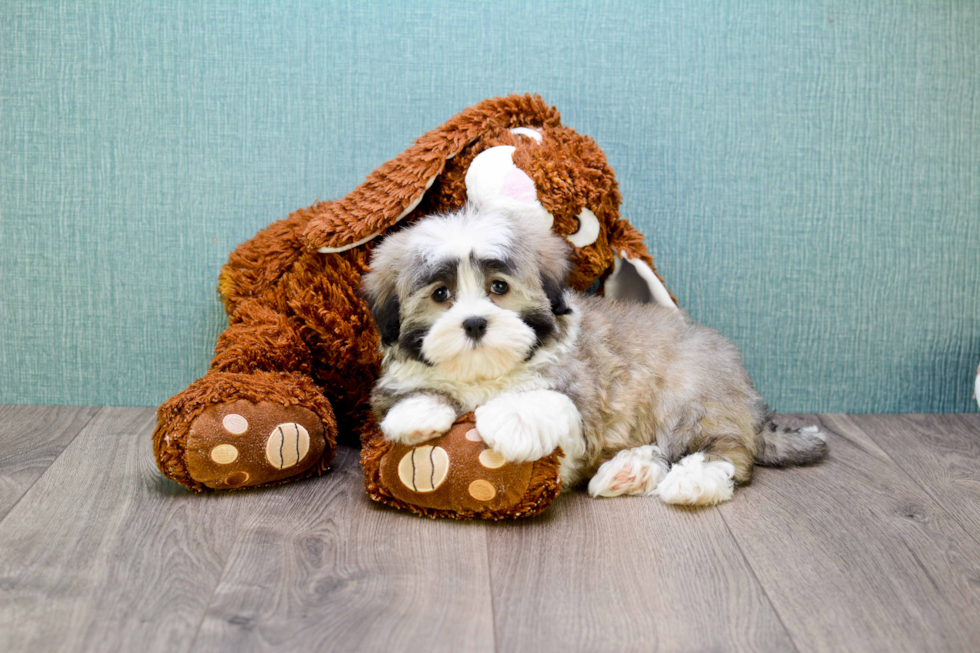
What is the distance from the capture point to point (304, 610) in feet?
4.68

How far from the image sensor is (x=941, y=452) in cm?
234

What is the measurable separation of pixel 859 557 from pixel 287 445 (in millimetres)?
1226

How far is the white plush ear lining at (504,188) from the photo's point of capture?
1961mm

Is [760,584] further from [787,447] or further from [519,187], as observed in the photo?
[519,187]

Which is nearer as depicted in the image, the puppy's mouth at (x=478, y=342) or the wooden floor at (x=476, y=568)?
the wooden floor at (x=476, y=568)

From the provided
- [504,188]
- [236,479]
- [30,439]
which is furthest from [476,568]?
[30,439]

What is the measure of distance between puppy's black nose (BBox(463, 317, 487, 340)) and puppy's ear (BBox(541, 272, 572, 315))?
0.18 metres

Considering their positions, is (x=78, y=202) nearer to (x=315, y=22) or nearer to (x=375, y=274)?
(x=315, y=22)

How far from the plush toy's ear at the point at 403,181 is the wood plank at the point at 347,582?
24.4 inches

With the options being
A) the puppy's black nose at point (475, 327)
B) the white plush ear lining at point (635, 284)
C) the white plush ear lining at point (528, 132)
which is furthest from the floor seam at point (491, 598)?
the white plush ear lining at point (528, 132)

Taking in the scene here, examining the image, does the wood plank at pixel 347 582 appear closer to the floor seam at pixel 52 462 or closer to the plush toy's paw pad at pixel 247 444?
the plush toy's paw pad at pixel 247 444

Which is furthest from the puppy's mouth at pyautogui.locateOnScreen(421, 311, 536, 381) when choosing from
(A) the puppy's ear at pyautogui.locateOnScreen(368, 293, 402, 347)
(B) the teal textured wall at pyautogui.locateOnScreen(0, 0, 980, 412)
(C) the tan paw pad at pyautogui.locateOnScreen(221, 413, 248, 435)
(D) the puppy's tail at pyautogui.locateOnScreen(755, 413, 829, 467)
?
(B) the teal textured wall at pyautogui.locateOnScreen(0, 0, 980, 412)

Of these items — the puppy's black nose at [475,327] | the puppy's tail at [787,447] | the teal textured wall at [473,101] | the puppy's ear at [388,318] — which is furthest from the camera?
the teal textured wall at [473,101]

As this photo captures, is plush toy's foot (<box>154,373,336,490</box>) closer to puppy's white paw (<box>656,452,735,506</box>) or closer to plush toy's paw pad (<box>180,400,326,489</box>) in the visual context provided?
plush toy's paw pad (<box>180,400,326,489</box>)
